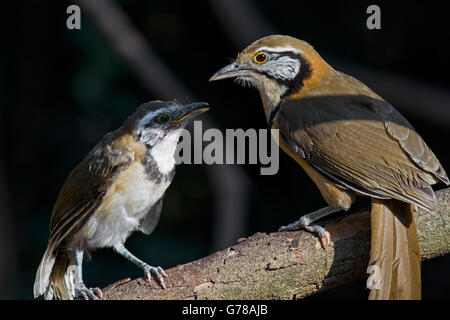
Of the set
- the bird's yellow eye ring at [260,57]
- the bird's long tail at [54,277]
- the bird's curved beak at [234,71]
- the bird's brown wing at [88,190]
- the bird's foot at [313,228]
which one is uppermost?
the bird's yellow eye ring at [260,57]

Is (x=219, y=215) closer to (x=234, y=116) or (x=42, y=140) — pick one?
(x=234, y=116)

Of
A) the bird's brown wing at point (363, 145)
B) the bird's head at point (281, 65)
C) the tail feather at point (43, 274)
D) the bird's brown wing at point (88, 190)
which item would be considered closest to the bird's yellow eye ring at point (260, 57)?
the bird's head at point (281, 65)

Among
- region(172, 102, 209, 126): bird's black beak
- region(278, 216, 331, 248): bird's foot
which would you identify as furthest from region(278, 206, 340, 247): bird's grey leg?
region(172, 102, 209, 126): bird's black beak

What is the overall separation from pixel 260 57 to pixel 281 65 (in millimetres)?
149

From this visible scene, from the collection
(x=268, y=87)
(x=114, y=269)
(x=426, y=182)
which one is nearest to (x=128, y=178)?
(x=268, y=87)

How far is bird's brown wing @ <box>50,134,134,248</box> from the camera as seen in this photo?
12.5 ft

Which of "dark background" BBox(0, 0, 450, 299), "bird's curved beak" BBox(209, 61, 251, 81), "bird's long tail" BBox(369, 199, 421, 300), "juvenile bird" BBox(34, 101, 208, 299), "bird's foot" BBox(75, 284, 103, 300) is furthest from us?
"dark background" BBox(0, 0, 450, 299)

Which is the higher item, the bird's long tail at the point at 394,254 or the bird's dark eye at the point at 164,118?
the bird's dark eye at the point at 164,118

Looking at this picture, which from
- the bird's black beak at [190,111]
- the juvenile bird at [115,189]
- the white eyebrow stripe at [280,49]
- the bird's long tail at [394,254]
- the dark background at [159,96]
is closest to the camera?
the bird's long tail at [394,254]

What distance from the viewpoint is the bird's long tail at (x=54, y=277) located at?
3.94m

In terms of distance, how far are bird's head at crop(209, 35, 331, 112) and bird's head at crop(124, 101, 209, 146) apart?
0.32 m

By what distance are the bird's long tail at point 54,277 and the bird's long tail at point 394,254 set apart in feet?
6.26

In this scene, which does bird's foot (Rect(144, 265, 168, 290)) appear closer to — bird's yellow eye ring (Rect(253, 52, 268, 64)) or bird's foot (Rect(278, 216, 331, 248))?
bird's foot (Rect(278, 216, 331, 248))

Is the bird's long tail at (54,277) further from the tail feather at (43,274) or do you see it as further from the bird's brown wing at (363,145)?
the bird's brown wing at (363,145)
